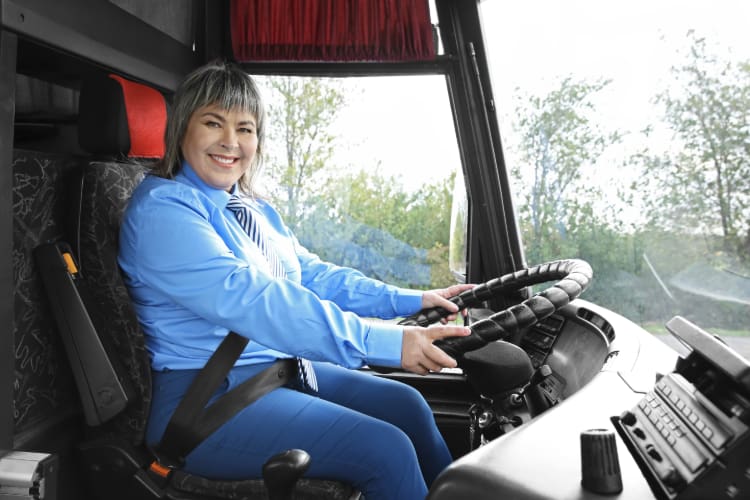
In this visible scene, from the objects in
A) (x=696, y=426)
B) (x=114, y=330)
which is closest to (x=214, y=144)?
(x=114, y=330)

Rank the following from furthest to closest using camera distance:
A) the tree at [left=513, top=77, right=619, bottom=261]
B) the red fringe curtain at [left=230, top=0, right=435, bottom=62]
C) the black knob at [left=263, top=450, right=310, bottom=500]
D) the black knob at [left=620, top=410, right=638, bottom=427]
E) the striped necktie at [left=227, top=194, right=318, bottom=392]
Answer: the red fringe curtain at [left=230, top=0, right=435, bottom=62] < the tree at [left=513, top=77, right=619, bottom=261] < the striped necktie at [left=227, top=194, right=318, bottom=392] < the black knob at [left=263, top=450, right=310, bottom=500] < the black knob at [left=620, top=410, right=638, bottom=427]

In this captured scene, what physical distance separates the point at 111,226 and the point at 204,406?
50 cm

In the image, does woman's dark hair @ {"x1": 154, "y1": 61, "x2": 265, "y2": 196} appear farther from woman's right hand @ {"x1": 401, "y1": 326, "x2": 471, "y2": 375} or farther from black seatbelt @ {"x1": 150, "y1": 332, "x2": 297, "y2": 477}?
woman's right hand @ {"x1": 401, "y1": 326, "x2": 471, "y2": 375}

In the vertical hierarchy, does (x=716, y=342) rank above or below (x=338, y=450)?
above

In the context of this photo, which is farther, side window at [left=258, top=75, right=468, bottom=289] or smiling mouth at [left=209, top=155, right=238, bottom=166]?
side window at [left=258, top=75, right=468, bottom=289]

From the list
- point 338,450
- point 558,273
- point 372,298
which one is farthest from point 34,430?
point 558,273

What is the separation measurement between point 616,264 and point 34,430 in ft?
5.87

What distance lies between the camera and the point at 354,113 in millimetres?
2574

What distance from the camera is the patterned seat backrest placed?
151 cm

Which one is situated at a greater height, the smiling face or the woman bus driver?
the smiling face

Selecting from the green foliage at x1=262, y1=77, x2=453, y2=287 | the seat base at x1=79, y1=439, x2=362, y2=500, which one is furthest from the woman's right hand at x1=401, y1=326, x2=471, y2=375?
the green foliage at x1=262, y1=77, x2=453, y2=287

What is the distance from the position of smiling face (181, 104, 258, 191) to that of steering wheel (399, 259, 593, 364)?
660 millimetres

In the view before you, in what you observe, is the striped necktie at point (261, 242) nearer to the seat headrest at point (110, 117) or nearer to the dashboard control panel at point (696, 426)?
the seat headrest at point (110, 117)

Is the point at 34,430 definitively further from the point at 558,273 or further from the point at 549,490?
the point at 558,273
